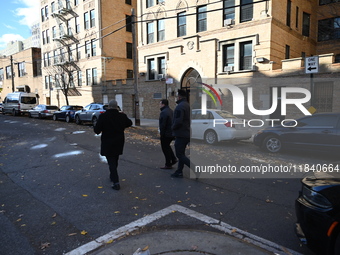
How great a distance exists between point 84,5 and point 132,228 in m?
33.2

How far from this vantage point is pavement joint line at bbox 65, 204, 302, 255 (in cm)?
307

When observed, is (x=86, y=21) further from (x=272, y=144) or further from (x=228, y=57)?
(x=272, y=144)

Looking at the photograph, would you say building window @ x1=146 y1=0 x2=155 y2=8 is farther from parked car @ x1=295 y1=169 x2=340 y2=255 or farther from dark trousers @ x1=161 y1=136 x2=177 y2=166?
parked car @ x1=295 y1=169 x2=340 y2=255

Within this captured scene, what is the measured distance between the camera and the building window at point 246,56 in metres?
17.2

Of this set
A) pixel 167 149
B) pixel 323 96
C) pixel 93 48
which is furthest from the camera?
pixel 93 48

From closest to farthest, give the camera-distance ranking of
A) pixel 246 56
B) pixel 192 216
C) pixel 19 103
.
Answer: pixel 192 216, pixel 246 56, pixel 19 103

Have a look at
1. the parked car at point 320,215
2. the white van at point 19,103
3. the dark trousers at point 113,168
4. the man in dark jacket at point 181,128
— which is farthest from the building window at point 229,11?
the white van at point 19,103

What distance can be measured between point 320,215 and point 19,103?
3157 centimetres

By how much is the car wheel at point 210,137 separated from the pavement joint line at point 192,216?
6.65 metres

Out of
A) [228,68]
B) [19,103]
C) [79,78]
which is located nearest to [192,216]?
[228,68]

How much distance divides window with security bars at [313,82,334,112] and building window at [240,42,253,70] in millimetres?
4270

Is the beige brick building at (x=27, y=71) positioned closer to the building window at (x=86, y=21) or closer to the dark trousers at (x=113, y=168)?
the building window at (x=86, y=21)

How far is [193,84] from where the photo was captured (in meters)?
20.6

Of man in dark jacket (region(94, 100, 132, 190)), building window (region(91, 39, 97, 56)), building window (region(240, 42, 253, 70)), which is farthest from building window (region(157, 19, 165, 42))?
man in dark jacket (region(94, 100, 132, 190))
